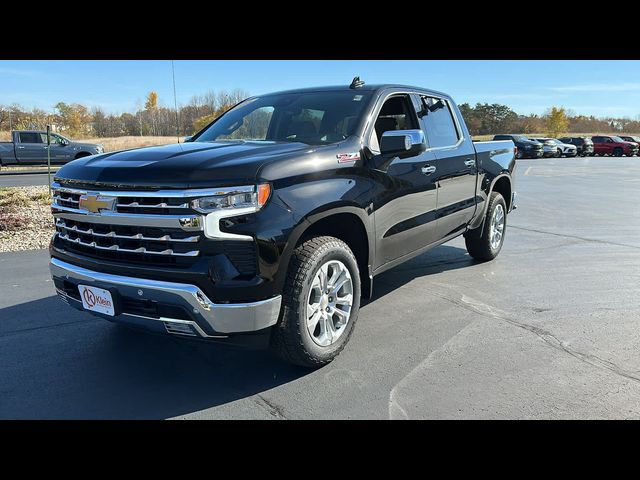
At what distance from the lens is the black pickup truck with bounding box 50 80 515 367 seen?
9.44 feet

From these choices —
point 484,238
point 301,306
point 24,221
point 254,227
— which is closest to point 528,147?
point 484,238

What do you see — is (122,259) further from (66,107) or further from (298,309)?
(66,107)

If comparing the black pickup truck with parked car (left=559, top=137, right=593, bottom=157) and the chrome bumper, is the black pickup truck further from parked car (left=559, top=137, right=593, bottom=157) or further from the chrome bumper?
parked car (left=559, top=137, right=593, bottom=157)

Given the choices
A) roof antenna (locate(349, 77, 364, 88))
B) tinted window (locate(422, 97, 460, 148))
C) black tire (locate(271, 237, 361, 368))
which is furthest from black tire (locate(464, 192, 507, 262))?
black tire (locate(271, 237, 361, 368))

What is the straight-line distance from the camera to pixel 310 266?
3186 mm

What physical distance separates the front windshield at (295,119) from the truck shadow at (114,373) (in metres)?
1.78

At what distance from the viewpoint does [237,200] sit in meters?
2.91

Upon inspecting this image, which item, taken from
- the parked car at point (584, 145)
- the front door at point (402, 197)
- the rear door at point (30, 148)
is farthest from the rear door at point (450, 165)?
the parked car at point (584, 145)

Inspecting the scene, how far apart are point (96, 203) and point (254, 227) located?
3.41ft

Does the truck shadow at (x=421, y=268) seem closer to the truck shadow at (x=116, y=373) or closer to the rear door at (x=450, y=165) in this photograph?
the rear door at (x=450, y=165)

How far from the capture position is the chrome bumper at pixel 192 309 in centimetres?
284

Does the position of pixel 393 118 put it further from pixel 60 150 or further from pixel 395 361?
pixel 60 150
